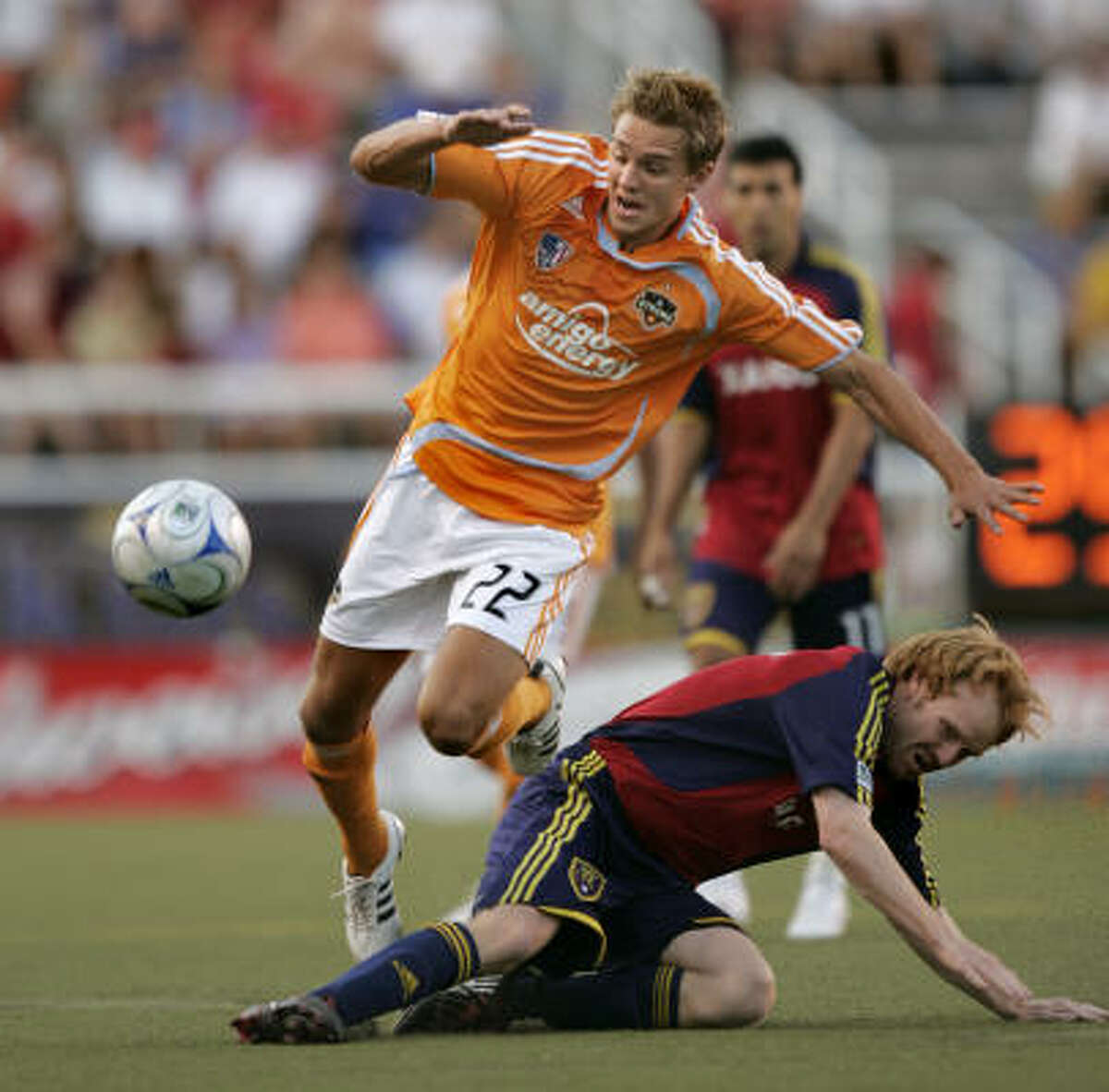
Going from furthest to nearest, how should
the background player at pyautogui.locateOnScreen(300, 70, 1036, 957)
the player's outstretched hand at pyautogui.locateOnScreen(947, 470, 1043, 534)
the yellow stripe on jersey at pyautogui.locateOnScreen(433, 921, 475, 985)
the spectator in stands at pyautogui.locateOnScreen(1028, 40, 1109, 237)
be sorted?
the spectator in stands at pyautogui.locateOnScreen(1028, 40, 1109, 237)
the background player at pyautogui.locateOnScreen(300, 70, 1036, 957)
the player's outstretched hand at pyautogui.locateOnScreen(947, 470, 1043, 534)
the yellow stripe on jersey at pyautogui.locateOnScreen(433, 921, 475, 985)

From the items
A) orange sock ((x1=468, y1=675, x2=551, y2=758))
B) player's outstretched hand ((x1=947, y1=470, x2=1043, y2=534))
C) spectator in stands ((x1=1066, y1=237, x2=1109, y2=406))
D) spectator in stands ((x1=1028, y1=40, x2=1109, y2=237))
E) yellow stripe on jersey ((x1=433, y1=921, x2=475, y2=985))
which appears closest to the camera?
yellow stripe on jersey ((x1=433, y1=921, x2=475, y2=985))

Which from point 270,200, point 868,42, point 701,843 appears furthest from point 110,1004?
point 868,42

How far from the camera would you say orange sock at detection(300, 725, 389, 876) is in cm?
696

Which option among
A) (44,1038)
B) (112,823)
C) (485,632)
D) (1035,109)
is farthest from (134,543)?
(1035,109)

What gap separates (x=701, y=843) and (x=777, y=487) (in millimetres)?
2580

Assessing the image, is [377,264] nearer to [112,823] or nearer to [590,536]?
[112,823]

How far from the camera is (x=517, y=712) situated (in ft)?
22.0

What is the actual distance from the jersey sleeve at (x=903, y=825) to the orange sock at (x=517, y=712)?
3.54 feet

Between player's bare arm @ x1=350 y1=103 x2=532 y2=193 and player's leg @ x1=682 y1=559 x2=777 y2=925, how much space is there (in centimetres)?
247

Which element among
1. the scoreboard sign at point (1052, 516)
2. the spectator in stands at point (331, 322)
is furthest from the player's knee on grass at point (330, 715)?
the spectator in stands at point (331, 322)

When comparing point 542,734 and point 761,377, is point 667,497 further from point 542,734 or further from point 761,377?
point 542,734

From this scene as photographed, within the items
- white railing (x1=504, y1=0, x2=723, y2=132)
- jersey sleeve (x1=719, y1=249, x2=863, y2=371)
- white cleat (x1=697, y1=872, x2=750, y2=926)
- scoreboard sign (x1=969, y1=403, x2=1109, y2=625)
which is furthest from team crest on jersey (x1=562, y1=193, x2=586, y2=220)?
white railing (x1=504, y1=0, x2=723, y2=132)

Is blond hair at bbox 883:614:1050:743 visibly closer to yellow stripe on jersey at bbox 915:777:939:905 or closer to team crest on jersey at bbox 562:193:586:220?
yellow stripe on jersey at bbox 915:777:939:905

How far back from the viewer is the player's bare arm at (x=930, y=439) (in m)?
6.33
